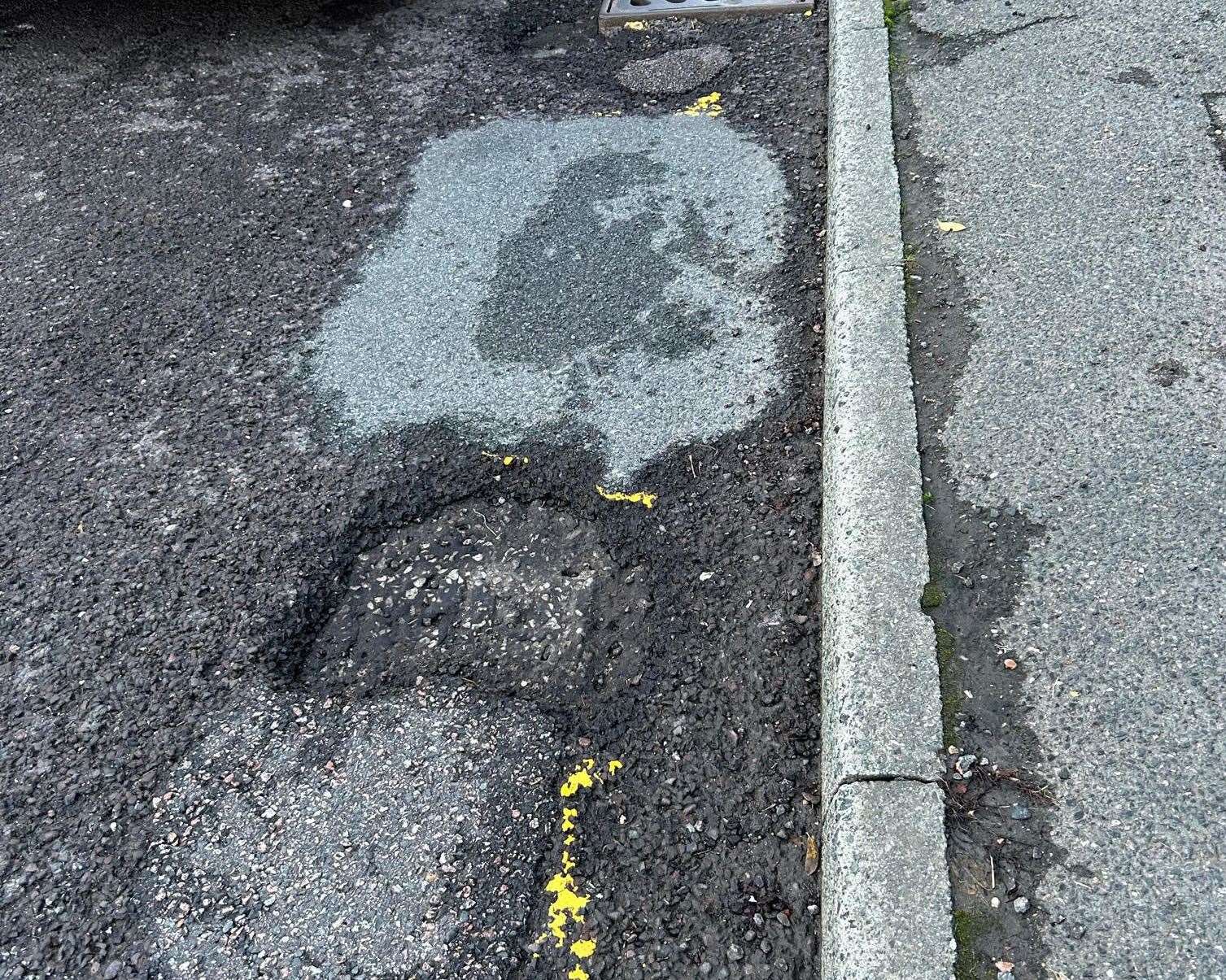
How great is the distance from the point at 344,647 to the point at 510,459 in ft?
2.19

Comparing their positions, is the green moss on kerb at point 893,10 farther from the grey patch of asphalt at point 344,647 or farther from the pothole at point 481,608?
the pothole at point 481,608

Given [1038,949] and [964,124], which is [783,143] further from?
[1038,949]

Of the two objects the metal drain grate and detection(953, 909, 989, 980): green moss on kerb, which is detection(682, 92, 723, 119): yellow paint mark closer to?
the metal drain grate

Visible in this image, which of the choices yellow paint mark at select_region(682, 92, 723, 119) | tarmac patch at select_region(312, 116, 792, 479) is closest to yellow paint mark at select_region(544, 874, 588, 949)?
tarmac patch at select_region(312, 116, 792, 479)

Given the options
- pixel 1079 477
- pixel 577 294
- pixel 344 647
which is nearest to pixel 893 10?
pixel 577 294

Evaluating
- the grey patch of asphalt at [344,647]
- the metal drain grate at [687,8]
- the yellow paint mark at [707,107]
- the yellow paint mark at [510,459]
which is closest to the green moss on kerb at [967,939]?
the grey patch of asphalt at [344,647]

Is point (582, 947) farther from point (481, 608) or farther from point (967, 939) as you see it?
→ point (481, 608)

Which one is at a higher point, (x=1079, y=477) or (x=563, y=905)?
(x=1079, y=477)

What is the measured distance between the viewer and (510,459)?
2.69 metres

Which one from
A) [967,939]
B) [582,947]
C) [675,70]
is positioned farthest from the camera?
[675,70]

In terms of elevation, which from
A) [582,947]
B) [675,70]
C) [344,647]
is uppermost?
[675,70]

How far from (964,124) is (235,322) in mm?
2501

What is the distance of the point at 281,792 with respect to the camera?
206 cm

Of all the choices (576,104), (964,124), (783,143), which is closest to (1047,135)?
(964,124)
